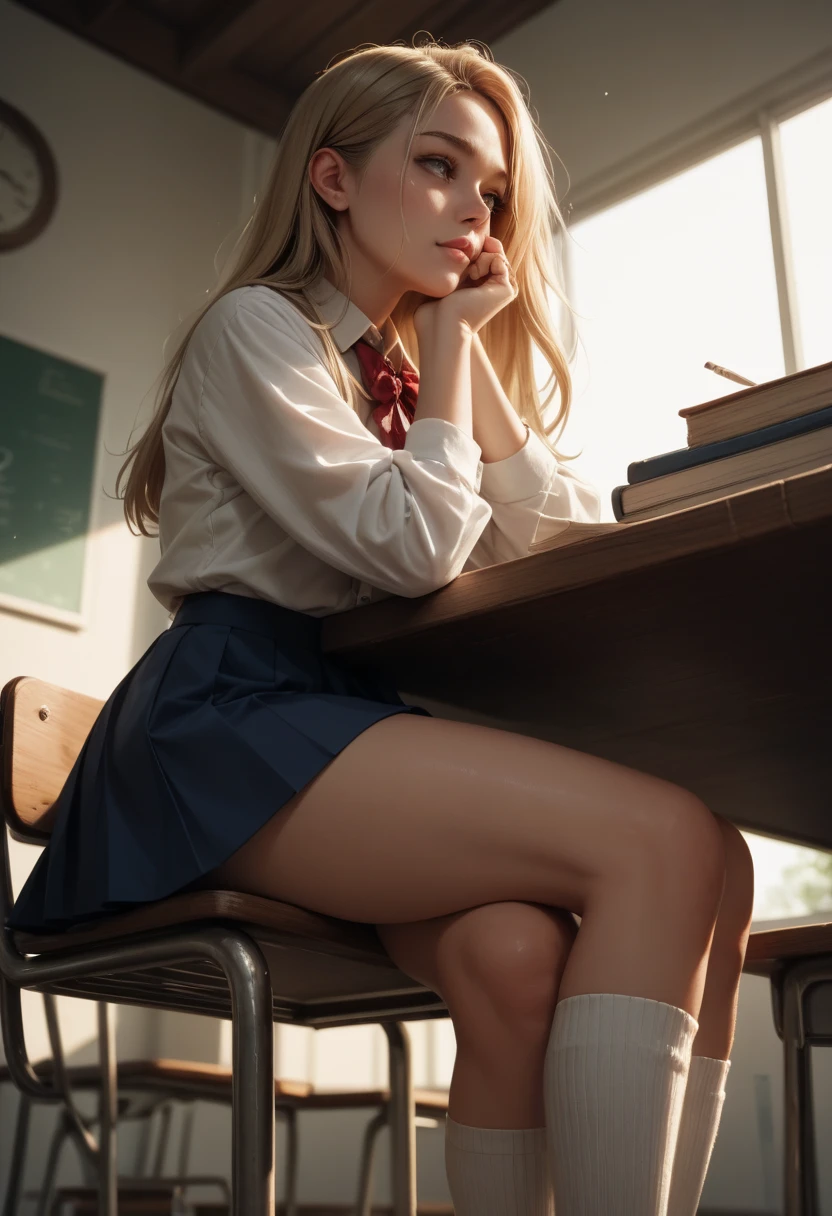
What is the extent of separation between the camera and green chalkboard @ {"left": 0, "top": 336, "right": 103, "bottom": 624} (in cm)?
301

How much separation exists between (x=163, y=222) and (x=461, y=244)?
264 centimetres

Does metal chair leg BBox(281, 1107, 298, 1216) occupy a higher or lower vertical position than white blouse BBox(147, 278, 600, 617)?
lower

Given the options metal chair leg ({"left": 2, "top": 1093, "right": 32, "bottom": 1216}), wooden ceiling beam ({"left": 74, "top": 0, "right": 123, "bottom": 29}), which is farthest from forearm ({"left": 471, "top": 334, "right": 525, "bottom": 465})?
wooden ceiling beam ({"left": 74, "top": 0, "right": 123, "bottom": 29})

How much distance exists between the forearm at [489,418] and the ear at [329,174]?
8.1 inches

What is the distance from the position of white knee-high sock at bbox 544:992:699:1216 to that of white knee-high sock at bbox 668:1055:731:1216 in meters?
0.16

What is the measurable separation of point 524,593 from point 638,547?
91 millimetres

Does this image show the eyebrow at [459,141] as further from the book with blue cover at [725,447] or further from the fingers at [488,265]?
the book with blue cover at [725,447]

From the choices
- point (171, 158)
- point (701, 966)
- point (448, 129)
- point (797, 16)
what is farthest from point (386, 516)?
point (171, 158)

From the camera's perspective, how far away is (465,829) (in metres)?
0.82

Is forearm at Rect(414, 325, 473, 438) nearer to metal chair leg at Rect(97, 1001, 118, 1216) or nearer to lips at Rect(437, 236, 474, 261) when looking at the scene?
lips at Rect(437, 236, 474, 261)

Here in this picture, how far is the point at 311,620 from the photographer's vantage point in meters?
1.02

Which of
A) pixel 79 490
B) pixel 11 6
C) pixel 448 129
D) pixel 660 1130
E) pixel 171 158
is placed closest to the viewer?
pixel 660 1130

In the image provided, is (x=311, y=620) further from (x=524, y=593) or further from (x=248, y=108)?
(x=248, y=108)

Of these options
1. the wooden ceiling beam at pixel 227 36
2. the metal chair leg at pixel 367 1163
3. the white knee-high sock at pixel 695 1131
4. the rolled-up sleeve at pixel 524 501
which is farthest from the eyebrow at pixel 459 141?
the wooden ceiling beam at pixel 227 36
